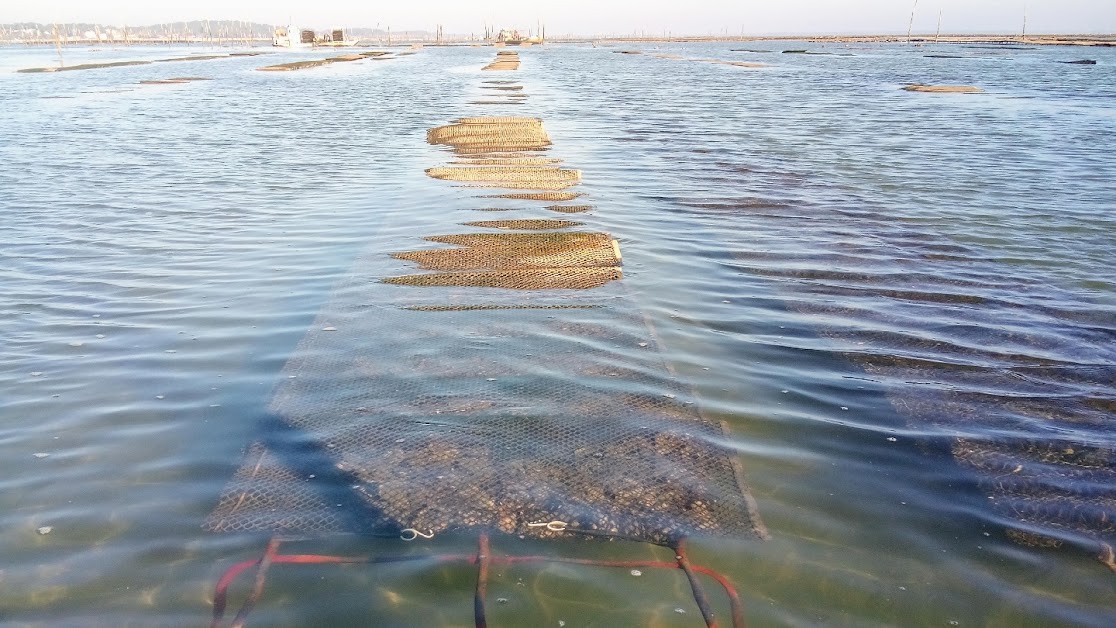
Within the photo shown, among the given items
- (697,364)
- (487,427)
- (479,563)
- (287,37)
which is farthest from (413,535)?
(287,37)

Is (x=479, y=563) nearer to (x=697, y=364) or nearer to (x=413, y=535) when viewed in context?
(x=413, y=535)

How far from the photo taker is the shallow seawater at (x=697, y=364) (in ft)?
10.6

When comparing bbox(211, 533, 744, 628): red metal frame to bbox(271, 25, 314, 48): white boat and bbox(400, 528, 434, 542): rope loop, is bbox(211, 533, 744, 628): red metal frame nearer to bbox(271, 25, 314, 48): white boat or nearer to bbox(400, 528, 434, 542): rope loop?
bbox(400, 528, 434, 542): rope loop

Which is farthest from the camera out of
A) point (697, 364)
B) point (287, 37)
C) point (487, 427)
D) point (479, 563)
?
point (287, 37)

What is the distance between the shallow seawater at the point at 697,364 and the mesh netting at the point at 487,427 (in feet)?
0.59

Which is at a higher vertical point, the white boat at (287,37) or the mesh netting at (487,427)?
the white boat at (287,37)

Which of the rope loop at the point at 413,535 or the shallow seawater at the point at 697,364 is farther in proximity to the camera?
the rope loop at the point at 413,535

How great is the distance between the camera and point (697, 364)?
17.8 feet

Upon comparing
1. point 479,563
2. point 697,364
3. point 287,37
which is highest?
point 287,37

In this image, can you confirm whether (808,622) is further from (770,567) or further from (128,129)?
(128,129)

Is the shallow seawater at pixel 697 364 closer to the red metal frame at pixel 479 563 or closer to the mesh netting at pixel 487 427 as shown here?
the red metal frame at pixel 479 563

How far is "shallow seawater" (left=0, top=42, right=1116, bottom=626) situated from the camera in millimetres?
3242

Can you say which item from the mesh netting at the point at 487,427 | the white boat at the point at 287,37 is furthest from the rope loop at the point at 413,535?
the white boat at the point at 287,37

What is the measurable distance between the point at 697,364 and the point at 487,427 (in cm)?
178
